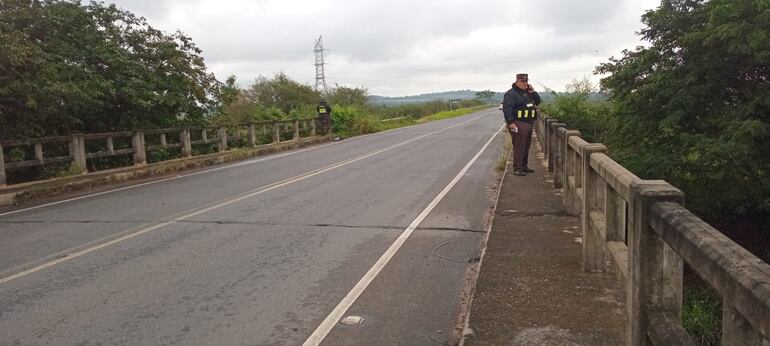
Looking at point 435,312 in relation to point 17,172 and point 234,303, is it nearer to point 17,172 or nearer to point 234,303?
point 234,303

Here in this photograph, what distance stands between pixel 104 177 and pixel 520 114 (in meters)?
10.2

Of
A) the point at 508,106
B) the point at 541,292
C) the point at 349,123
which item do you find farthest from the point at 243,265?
the point at 349,123

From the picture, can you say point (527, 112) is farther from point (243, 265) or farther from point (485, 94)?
point (485, 94)

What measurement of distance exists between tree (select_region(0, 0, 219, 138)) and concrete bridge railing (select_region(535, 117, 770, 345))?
1285 cm

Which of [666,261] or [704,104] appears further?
[704,104]

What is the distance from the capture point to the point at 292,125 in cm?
2881

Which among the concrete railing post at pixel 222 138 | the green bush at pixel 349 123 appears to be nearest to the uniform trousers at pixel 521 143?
the concrete railing post at pixel 222 138

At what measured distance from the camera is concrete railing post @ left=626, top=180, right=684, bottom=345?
110 inches

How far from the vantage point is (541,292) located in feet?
16.0

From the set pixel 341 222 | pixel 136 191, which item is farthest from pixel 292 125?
pixel 341 222

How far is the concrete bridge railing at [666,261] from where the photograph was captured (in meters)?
1.82

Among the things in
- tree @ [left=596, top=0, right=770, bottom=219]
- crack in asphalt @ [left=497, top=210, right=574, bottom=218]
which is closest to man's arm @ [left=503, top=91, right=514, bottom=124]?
tree @ [left=596, top=0, right=770, bottom=219]

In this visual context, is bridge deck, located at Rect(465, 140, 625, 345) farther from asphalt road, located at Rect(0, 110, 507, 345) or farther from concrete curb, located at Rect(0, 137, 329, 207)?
concrete curb, located at Rect(0, 137, 329, 207)

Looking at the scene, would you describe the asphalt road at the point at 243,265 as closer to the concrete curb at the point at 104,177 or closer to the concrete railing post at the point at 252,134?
the concrete curb at the point at 104,177
